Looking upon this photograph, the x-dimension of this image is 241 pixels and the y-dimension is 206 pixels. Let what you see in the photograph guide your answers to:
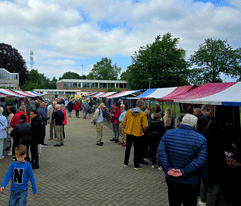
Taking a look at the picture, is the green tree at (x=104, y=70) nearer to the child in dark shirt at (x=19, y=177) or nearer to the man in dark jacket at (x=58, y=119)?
the man in dark jacket at (x=58, y=119)

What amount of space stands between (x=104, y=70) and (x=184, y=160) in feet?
309

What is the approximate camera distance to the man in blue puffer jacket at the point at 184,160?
9.36 feet

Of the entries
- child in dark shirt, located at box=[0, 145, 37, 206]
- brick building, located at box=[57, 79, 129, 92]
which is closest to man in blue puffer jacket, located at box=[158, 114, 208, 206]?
child in dark shirt, located at box=[0, 145, 37, 206]

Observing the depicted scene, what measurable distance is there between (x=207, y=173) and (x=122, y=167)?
10.5 ft

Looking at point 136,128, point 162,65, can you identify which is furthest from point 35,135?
point 162,65

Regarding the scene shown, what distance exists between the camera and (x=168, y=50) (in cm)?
4419

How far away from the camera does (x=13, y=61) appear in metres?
57.6

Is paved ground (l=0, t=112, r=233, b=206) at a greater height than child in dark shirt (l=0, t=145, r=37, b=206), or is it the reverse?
child in dark shirt (l=0, t=145, r=37, b=206)

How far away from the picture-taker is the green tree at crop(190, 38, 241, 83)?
50438 mm

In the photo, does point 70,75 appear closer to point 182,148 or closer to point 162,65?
point 162,65

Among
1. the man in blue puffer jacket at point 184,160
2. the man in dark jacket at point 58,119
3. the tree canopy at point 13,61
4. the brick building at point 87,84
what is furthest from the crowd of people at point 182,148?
the brick building at point 87,84

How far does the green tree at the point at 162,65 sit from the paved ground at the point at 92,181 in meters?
36.8

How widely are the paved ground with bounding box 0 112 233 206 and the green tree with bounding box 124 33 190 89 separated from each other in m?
36.8

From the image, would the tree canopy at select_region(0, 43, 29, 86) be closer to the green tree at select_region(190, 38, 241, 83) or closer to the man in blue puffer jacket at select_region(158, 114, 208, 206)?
the green tree at select_region(190, 38, 241, 83)
